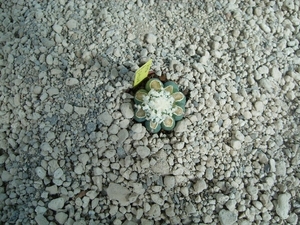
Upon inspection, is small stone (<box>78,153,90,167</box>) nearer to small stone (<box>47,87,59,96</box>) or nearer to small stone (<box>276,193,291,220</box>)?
small stone (<box>47,87,59,96</box>)

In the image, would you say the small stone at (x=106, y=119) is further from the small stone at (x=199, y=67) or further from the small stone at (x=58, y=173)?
the small stone at (x=199, y=67)

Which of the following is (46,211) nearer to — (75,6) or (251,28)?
(75,6)

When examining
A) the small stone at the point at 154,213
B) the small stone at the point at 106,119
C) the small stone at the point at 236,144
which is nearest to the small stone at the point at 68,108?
the small stone at the point at 106,119

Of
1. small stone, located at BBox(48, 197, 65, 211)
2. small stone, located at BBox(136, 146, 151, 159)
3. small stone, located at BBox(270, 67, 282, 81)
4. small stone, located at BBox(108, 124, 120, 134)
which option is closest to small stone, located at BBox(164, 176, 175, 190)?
small stone, located at BBox(136, 146, 151, 159)

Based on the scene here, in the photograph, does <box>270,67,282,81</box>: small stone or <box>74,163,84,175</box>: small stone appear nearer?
<box>74,163,84,175</box>: small stone

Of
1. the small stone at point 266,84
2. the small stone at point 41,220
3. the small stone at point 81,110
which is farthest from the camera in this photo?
the small stone at point 266,84

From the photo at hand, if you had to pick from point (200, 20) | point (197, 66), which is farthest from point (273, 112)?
point (200, 20)

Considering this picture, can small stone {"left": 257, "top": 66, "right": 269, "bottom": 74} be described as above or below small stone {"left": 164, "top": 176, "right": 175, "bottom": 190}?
above

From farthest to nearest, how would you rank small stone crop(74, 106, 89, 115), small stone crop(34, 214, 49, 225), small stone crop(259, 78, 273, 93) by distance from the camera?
small stone crop(259, 78, 273, 93)
small stone crop(74, 106, 89, 115)
small stone crop(34, 214, 49, 225)
